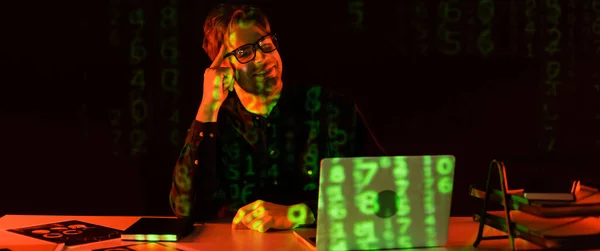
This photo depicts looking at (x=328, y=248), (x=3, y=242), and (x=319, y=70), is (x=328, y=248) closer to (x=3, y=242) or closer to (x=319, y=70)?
(x=3, y=242)

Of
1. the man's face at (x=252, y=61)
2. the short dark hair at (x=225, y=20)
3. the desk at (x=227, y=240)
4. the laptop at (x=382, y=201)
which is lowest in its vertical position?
the desk at (x=227, y=240)

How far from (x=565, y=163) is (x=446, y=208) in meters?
1.74

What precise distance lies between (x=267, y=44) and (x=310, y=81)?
2.03ft

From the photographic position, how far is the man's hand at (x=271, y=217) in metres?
1.98

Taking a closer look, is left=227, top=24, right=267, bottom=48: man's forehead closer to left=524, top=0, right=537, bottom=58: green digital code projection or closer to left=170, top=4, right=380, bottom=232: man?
left=170, top=4, right=380, bottom=232: man

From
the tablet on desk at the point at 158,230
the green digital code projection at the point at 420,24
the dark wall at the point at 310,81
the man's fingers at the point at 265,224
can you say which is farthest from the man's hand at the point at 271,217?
the green digital code projection at the point at 420,24

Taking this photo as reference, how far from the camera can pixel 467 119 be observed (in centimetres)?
311

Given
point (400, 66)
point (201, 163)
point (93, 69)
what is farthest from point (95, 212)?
point (400, 66)

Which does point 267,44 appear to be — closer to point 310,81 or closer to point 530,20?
point 310,81

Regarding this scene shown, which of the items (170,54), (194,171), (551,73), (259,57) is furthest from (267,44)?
(551,73)

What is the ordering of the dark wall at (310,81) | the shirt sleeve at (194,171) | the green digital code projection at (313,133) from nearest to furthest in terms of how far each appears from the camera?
the shirt sleeve at (194,171) → the green digital code projection at (313,133) → the dark wall at (310,81)

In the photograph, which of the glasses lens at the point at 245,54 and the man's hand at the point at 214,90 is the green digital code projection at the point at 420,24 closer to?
the glasses lens at the point at 245,54

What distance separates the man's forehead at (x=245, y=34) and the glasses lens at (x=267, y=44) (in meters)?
0.03

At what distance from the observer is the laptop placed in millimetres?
1651
